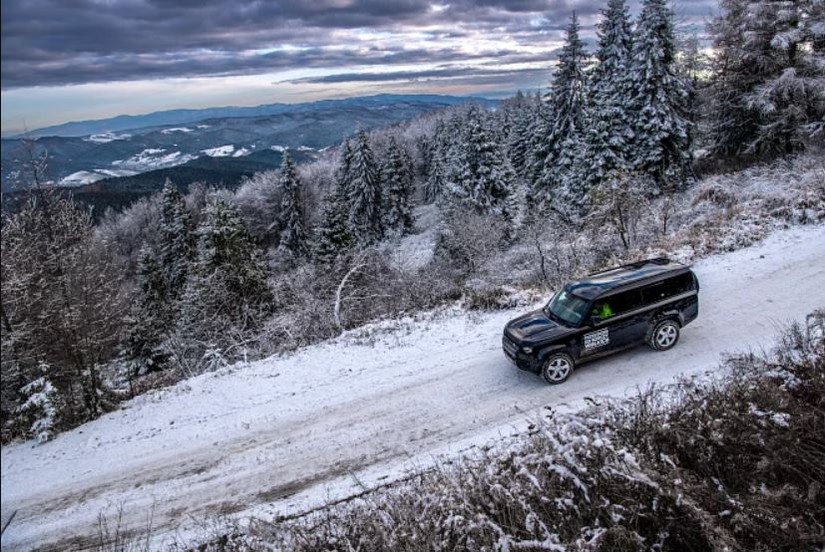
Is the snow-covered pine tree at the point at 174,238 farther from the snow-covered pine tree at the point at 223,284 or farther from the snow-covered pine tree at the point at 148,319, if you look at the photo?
the snow-covered pine tree at the point at 223,284

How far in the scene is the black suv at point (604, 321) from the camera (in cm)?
1034

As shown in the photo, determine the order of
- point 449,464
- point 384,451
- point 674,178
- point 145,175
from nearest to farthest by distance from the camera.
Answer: point 449,464, point 384,451, point 674,178, point 145,175

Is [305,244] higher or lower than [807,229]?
lower

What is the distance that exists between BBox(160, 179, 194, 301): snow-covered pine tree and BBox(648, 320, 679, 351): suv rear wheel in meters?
40.7

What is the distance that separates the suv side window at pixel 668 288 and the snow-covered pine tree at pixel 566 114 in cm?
2497

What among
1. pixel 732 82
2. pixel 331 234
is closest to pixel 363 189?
pixel 331 234

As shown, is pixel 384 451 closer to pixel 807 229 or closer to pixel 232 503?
pixel 232 503

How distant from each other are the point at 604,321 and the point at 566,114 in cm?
3180

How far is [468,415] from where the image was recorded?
9.88 metres

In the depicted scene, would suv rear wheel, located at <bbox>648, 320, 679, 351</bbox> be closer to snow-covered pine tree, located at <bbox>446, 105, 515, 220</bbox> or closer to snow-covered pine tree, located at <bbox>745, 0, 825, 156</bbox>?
snow-covered pine tree, located at <bbox>745, 0, 825, 156</bbox>

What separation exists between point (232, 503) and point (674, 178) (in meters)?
32.2

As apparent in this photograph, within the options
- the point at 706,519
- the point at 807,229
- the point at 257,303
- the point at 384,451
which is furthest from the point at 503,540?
the point at 257,303

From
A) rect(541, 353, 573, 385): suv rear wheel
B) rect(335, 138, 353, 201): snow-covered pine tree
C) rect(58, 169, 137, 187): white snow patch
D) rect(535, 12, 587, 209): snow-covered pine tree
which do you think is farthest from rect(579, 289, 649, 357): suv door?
rect(335, 138, 353, 201): snow-covered pine tree

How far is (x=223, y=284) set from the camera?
27312mm
